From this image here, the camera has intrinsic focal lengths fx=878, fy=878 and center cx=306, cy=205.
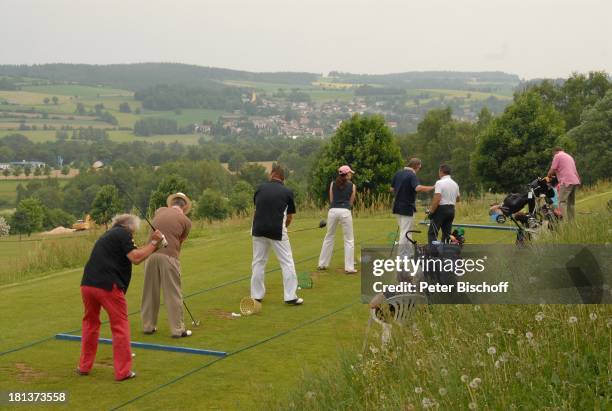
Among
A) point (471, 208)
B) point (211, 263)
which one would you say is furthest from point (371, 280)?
point (471, 208)

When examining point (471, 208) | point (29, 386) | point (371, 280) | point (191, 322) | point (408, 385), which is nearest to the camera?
point (408, 385)

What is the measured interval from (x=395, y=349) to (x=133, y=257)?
3.58 meters

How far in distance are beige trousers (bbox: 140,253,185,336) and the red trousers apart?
1791 millimetres

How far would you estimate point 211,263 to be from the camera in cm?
1922

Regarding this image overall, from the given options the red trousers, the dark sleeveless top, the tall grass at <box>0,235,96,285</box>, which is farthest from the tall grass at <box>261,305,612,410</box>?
the tall grass at <box>0,235,96,285</box>

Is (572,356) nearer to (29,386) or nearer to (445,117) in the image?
(29,386)

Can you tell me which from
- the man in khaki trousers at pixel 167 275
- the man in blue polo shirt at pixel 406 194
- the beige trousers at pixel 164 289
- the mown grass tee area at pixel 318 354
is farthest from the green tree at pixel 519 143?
the beige trousers at pixel 164 289

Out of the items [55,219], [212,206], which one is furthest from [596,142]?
[55,219]

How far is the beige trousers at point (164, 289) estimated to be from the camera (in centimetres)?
1233

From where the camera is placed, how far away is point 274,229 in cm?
1395

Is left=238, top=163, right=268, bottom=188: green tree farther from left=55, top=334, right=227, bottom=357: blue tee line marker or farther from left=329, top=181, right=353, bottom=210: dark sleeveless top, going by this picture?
left=55, top=334, right=227, bottom=357: blue tee line marker

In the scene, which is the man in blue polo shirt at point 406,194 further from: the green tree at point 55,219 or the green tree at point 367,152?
the green tree at point 55,219

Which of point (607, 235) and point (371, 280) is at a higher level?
point (607, 235)

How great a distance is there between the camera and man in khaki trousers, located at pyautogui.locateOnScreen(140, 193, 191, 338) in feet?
40.5
